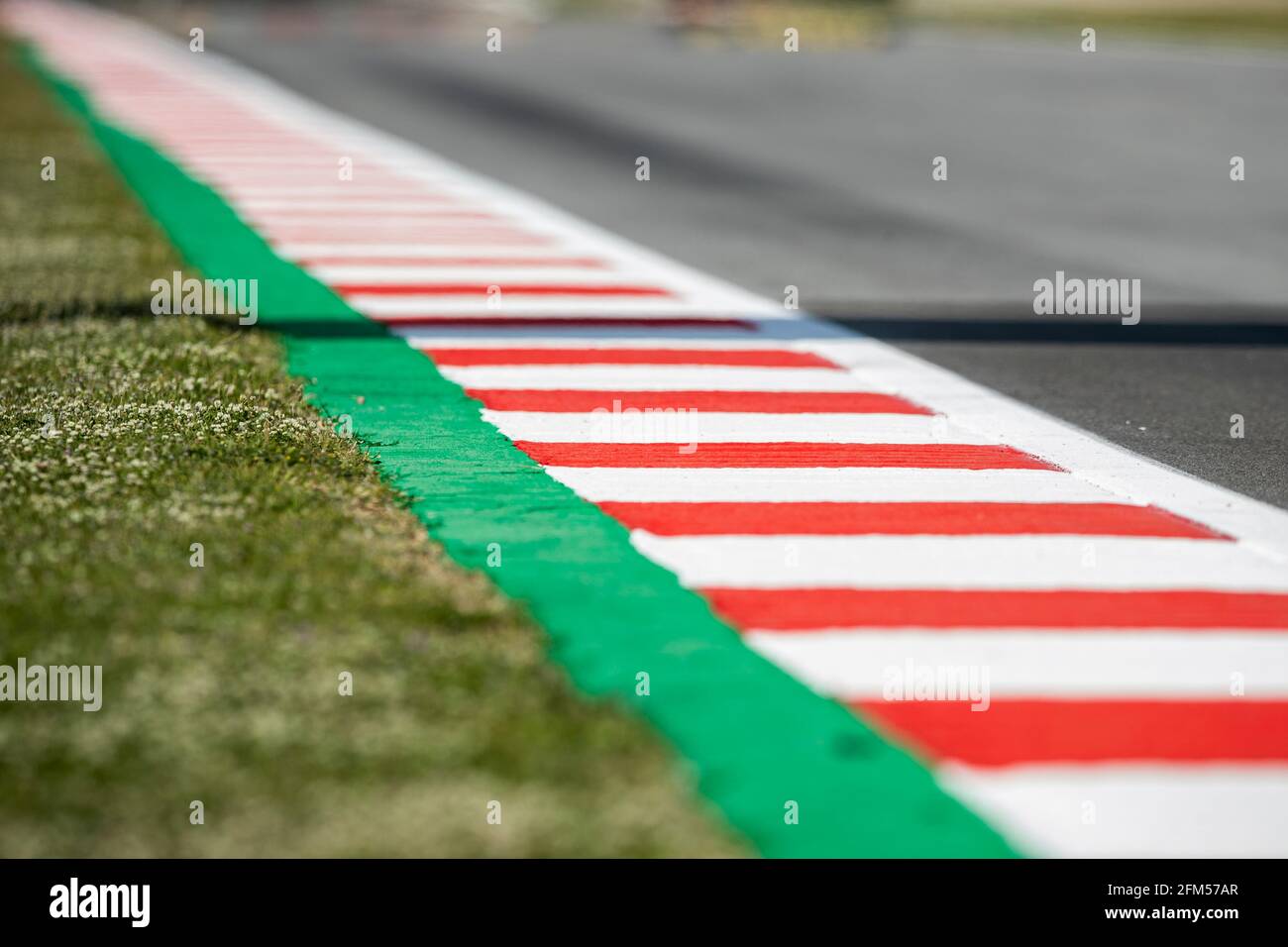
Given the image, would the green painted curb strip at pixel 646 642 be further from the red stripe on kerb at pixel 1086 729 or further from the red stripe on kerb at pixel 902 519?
the red stripe on kerb at pixel 902 519

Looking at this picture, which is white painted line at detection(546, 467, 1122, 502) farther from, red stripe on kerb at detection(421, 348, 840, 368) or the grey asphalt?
red stripe on kerb at detection(421, 348, 840, 368)

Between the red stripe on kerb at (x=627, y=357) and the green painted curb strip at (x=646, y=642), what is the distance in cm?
32

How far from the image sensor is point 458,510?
6.38 metres

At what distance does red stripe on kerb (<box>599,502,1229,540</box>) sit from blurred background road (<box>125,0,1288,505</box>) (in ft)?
2.53

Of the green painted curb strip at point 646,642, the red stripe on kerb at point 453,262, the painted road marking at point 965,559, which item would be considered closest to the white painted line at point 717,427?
the painted road marking at point 965,559

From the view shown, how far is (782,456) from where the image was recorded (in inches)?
290

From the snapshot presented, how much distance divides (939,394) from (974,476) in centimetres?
164

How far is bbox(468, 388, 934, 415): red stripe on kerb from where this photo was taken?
8.22 metres

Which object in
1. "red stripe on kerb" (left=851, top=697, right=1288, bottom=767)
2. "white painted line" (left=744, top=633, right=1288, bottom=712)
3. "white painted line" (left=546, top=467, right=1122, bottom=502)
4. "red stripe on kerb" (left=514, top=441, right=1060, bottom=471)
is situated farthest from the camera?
"red stripe on kerb" (left=514, top=441, right=1060, bottom=471)

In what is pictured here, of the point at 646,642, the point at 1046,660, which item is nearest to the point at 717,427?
the point at 646,642

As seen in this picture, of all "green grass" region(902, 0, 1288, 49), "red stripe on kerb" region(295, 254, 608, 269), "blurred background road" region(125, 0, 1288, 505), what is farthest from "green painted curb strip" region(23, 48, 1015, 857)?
"green grass" region(902, 0, 1288, 49)

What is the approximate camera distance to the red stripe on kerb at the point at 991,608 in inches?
212

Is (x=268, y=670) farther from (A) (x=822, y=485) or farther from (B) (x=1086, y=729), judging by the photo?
(A) (x=822, y=485)
